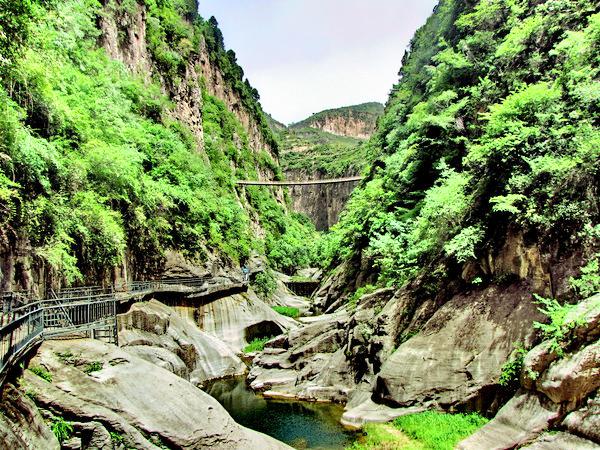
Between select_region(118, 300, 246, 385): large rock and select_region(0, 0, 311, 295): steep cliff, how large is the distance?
2.85 m

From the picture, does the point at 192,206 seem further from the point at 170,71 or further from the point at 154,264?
the point at 170,71

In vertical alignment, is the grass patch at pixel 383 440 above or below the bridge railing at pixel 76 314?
below

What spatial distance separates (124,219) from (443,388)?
19087 millimetres

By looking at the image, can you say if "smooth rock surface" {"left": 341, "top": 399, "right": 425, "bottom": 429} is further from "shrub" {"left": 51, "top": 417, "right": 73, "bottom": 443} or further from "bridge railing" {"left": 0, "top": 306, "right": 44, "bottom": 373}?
"bridge railing" {"left": 0, "top": 306, "right": 44, "bottom": 373}

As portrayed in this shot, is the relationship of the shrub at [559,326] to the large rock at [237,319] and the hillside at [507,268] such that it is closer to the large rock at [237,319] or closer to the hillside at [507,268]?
the hillside at [507,268]

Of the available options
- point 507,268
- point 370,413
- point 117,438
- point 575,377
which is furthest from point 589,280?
point 117,438

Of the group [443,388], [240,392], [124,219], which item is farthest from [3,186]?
[443,388]

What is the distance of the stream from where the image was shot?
15227 mm

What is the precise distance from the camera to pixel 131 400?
424 inches

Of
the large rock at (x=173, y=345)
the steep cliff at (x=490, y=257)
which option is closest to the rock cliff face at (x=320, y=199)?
the steep cliff at (x=490, y=257)

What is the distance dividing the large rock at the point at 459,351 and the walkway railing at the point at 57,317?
1036 centimetres

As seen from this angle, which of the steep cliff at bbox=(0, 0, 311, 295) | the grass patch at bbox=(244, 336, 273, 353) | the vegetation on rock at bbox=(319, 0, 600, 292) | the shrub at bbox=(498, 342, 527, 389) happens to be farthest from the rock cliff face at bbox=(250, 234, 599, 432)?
the steep cliff at bbox=(0, 0, 311, 295)

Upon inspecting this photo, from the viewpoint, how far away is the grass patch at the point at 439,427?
1316 centimetres

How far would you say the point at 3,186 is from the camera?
14.3 meters
